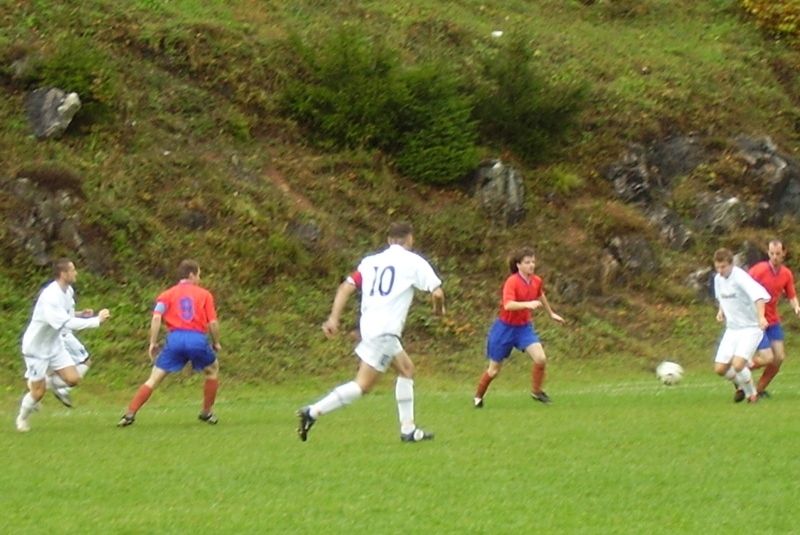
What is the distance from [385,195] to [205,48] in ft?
17.8

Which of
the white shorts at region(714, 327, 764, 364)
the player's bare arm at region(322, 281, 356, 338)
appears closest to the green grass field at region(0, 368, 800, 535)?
the white shorts at region(714, 327, 764, 364)

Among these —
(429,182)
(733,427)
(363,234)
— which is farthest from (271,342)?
(733,427)

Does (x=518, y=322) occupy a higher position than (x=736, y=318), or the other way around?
(x=736, y=318)

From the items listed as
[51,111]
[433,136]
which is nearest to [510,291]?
[51,111]

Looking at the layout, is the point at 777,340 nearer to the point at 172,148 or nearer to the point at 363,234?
the point at 363,234

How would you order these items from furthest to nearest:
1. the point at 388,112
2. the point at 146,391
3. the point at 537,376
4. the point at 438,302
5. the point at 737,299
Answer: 1. the point at 388,112
2. the point at 537,376
3. the point at 737,299
4. the point at 146,391
5. the point at 438,302

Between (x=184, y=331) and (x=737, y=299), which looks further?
(x=737, y=299)

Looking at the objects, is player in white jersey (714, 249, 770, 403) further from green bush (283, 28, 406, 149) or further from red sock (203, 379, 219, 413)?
green bush (283, 28, 406, 149)

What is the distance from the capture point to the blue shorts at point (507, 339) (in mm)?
15953

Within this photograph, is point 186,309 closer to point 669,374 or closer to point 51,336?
point 51,336

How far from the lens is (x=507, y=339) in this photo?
1600cm

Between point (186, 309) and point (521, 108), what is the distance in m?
16.9

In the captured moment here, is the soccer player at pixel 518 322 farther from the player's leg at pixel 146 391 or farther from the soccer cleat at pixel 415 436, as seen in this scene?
the player's leg at pixel 146 391

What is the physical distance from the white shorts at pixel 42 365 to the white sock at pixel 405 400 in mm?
4427
